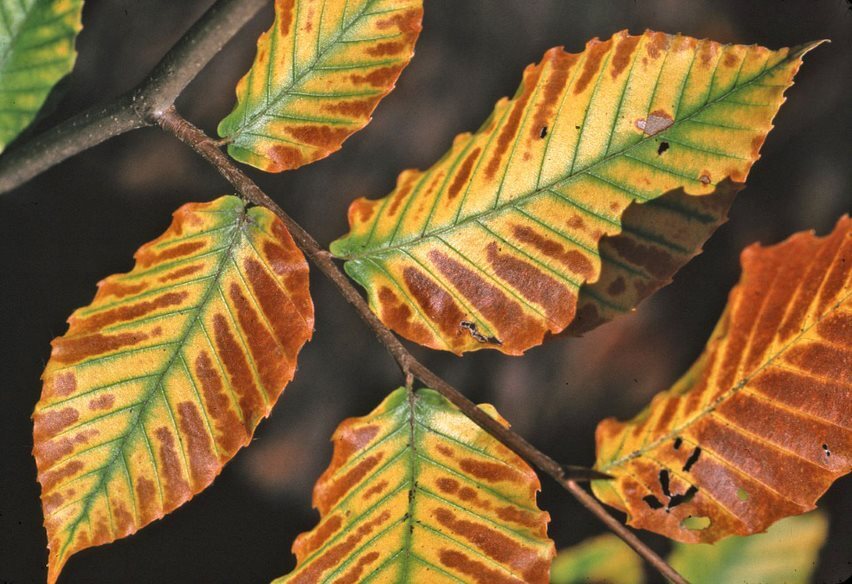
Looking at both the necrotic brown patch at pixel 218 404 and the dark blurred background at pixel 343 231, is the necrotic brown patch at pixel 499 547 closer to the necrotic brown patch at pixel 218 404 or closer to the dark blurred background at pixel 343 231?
the necrotic brown patch at pixel 218 404

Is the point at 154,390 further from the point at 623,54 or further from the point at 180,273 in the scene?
the point at 623,54

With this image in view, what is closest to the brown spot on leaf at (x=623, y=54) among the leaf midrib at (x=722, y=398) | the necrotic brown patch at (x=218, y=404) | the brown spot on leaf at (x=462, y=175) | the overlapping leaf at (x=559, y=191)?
the overlapping leaf at (x=559, y=191)

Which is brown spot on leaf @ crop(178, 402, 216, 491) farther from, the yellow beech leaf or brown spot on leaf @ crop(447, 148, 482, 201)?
brown spot on leaf @ crop(447, 148, 482, 201)

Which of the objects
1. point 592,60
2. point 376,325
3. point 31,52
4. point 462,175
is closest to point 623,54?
point 592,60

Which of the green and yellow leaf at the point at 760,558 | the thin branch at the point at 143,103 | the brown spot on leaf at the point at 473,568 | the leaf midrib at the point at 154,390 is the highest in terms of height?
the thin branch at the point at 143,103

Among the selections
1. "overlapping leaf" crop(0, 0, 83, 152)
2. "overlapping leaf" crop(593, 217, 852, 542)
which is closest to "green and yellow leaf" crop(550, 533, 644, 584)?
"overlapping leaf" crop(593, 217, 852, 542)

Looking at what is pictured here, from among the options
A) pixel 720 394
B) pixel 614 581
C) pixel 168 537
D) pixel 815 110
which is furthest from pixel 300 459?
pixel 815 110
